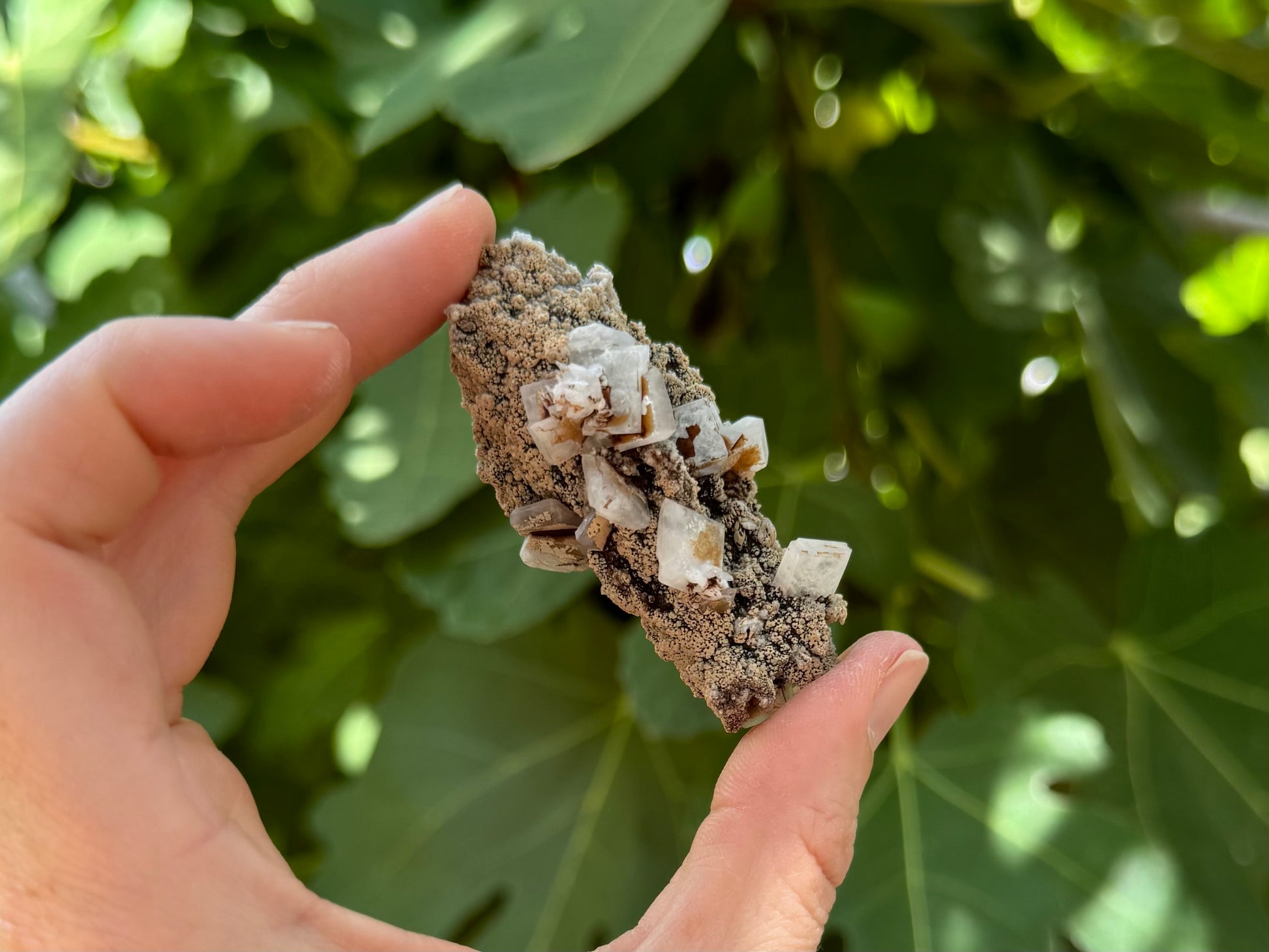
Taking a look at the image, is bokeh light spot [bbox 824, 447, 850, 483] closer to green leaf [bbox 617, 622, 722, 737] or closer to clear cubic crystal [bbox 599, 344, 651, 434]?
green leaf [bbox 617, 622, 722, 737]

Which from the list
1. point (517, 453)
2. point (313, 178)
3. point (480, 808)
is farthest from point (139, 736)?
point (313, 178)

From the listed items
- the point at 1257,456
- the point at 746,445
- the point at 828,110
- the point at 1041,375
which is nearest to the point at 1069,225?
the point at 1041,375

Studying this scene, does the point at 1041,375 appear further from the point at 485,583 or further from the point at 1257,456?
the point at 485,583

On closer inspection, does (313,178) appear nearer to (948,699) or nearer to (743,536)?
(743,536)

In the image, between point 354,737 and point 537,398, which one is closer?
point 537,398

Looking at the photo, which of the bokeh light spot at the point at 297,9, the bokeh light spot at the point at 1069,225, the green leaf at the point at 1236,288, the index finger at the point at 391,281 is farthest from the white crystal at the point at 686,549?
the green leaf at the point at 1236,288
